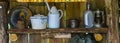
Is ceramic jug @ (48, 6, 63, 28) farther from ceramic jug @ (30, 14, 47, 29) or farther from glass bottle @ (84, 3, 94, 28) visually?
glass bottle @ (84, 3, 94, 28)

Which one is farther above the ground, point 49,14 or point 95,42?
point 49,14

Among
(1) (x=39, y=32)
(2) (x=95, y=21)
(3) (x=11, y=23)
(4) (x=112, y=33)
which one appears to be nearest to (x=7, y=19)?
(3) (x=11, y=23)

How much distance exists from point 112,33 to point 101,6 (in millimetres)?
415

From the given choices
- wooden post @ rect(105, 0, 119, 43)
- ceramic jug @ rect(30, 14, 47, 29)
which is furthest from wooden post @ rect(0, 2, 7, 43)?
wooden post @ rect(105, 0, 119, 43)

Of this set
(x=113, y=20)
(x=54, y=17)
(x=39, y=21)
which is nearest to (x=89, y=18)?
(x=113, y=20)

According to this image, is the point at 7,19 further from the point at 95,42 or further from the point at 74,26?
the point at 95,42

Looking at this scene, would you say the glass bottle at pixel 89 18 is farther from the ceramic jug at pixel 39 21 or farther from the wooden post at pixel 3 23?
the wooden post at pixel 3 23

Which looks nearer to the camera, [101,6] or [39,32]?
[39,32]

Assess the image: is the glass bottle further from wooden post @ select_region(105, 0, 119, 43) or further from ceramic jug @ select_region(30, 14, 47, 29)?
ceramic jug @ select_region(30, 14, 47, 29)

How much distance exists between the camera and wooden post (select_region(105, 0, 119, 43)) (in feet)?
9.13

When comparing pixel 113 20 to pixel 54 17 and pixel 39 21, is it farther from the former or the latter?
pixel 39 21

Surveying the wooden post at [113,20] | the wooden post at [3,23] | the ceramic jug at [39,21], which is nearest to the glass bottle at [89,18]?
the wooden post at [113,20]

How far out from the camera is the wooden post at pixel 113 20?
9.13 feet

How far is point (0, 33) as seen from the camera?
2855 millimetres
